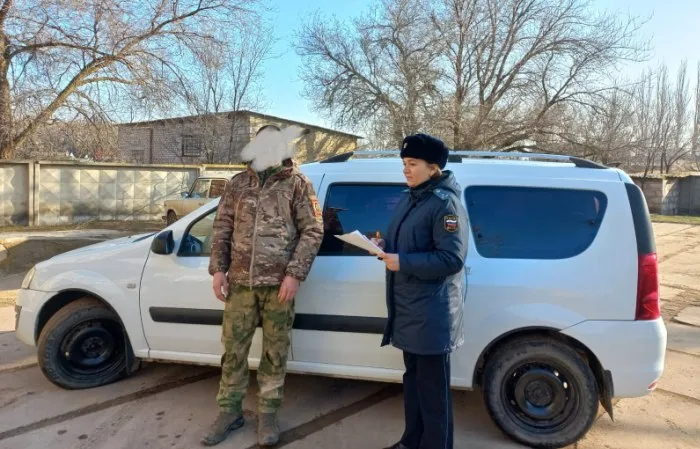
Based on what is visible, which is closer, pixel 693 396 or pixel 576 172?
pixel 576 172

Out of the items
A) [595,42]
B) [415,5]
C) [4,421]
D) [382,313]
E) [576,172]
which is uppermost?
[415,5]

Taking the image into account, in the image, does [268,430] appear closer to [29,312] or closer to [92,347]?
[92,347]

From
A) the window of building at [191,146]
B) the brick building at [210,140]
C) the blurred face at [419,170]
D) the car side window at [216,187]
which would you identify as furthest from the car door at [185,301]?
the window of building at [191,146]

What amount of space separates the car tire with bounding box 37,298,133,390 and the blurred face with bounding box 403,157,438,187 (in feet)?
8.54

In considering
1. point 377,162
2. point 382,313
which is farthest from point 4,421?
point 377,162

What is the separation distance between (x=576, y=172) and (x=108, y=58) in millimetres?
12487

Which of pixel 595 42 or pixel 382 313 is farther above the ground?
pixel 595 42

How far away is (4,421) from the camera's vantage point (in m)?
3.23

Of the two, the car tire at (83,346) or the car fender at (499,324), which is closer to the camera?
the car fender at (499,324)

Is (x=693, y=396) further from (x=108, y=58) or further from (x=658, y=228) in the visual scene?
(x=658, y=228)

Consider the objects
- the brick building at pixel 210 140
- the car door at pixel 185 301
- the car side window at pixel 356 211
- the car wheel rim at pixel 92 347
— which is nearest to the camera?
the car side window at pixel 356 211

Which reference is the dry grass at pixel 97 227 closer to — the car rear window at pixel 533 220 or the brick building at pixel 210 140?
the car rear window at pixel 533 220

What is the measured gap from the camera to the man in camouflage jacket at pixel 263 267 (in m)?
2.84

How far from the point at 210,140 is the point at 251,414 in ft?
78.5
